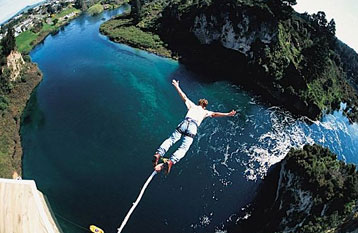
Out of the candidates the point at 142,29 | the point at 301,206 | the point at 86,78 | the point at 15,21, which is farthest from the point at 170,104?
the point at 15,21

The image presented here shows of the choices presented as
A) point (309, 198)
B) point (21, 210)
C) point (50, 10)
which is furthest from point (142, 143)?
point (50, 10)

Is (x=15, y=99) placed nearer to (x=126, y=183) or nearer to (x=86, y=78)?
(x=86, y=78)

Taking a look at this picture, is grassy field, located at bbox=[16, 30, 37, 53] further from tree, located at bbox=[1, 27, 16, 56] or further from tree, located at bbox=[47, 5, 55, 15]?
tree, located at bbox=[47, 5, 55, 15]

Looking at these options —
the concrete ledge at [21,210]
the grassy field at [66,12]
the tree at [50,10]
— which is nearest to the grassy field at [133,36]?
the grassy field at [66,12]

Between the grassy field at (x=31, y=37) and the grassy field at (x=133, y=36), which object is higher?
the grassy field at (x=133, y=36)

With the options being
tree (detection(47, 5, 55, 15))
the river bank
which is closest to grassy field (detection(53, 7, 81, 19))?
tree (detection(47, 5, 55, 15))

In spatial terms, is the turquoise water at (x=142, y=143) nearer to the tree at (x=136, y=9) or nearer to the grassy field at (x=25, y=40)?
the grassy field at (x=25, y=40)
